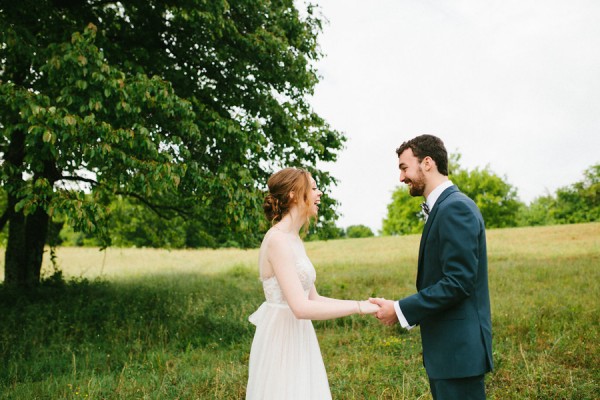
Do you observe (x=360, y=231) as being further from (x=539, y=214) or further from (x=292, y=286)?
(x=292, y=286)

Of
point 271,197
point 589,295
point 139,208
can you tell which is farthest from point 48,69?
point 589,295

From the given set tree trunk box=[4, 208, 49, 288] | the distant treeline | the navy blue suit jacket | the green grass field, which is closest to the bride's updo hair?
the navy blue suit jacket

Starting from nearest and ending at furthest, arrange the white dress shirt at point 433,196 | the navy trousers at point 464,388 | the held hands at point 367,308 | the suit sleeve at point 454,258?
1. the suit sleeve at point 454,258
2. the navy trousers at point 464,388
3. the white dress shirt at point 433,196
4. the held hands at point 367,308

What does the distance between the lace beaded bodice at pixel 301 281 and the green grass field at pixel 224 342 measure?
2698mm

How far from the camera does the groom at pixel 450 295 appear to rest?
3113 mm

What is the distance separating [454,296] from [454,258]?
0.26 m

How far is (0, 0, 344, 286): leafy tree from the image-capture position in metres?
6.97

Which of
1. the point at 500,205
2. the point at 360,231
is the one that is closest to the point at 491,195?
the point at 500,205

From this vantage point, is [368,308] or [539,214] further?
[539,214]

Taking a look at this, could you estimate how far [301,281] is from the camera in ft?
11.5

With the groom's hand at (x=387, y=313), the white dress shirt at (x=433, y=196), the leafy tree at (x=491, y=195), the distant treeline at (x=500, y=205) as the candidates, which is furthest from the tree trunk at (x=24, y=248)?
the leafy tree at (x=491, y=195)

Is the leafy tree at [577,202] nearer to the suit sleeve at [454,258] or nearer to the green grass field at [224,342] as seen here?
the green grass field at [224,342]

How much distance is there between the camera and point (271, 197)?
3.66 meters

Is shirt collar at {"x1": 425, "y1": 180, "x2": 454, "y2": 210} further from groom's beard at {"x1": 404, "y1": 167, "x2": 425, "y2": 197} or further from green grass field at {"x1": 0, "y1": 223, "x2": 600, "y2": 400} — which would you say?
green grass field at {"x1": 0, "y1": 223, "x2": 600, "y2": 400}
